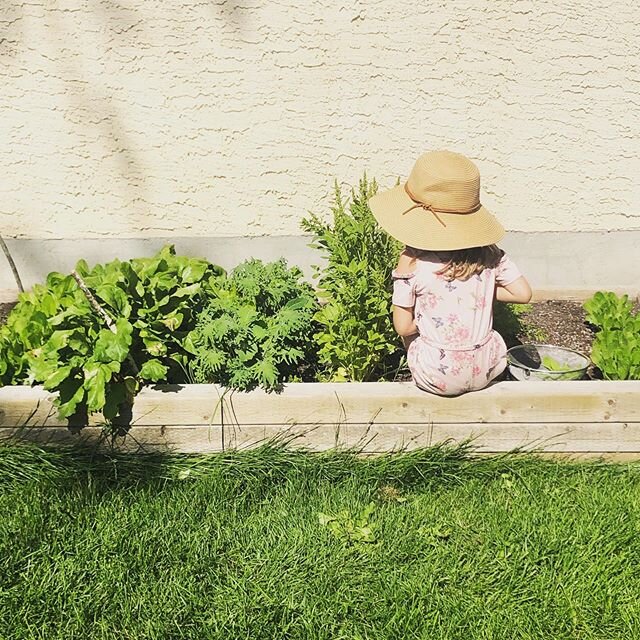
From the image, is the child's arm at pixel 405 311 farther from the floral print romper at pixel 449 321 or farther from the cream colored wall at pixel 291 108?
the cream colored wall at pixel 291 108

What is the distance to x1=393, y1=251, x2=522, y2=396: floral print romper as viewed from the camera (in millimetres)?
2941

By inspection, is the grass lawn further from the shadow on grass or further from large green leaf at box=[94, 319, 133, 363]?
large green leaf at box=[94, 319, 133, 363]

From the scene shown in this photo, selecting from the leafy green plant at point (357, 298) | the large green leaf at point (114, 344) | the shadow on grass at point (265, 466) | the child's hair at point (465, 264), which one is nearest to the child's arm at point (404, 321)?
A: the leafy green plant at point (357, 298)

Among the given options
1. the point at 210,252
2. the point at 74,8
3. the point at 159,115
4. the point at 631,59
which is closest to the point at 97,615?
the point at 210,252

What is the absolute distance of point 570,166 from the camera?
4035 mm

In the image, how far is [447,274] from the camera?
2.91 meters

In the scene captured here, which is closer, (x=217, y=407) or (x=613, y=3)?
(x=217, y=407)

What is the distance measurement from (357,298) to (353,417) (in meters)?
0.55

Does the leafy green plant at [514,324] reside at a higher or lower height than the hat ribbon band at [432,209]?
lower

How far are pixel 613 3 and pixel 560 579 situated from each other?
2998 mm

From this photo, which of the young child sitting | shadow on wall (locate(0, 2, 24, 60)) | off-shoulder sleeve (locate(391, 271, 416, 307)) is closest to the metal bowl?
the young child sitting

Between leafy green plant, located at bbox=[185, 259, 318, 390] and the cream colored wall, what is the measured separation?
38.0 inches

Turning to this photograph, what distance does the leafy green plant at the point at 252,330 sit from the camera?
9.91 ft

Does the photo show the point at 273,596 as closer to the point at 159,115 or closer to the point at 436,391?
the point at 436,391
